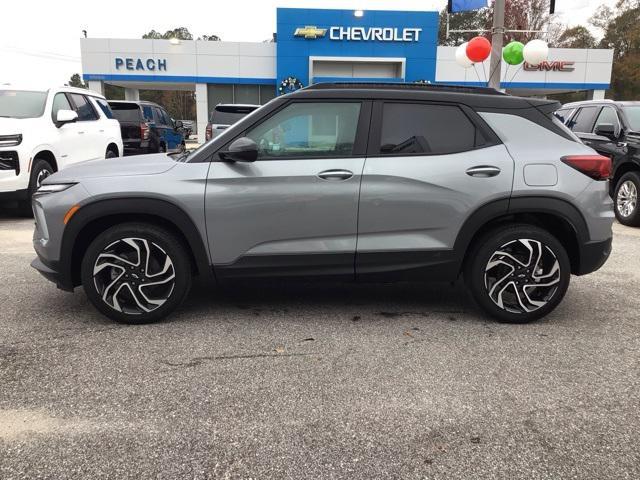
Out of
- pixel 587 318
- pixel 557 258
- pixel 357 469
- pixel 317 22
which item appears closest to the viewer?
pixel 357 469

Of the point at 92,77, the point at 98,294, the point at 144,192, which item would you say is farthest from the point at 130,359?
the point at 92,77

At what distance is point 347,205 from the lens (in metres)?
3.80

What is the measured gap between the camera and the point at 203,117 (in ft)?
98.4

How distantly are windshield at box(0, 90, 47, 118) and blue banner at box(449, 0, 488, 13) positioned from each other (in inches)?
364

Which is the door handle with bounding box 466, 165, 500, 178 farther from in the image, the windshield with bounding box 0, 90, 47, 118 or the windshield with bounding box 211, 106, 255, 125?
the windshield with bounding box 211, 106, 255, 125

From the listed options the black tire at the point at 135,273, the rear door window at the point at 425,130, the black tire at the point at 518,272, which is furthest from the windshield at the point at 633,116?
the black tire at the point at 135,273

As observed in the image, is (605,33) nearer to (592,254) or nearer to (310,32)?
(310,32)

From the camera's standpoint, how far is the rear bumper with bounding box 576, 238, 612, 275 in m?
3.99

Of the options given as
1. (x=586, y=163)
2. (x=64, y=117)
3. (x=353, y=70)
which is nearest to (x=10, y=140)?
(x=64, y=117)

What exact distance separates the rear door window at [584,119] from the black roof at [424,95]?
5.80 metres

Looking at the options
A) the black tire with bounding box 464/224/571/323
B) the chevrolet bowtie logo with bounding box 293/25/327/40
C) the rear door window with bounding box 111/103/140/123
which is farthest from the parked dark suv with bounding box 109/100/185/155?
the chevrolet bowtie logo with bounding box 293/25/327/40

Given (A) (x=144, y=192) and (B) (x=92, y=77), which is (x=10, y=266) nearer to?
(A) (x=144, y=192)

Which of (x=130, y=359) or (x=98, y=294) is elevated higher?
(x=98, y=294)

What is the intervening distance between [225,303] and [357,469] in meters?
2.37
